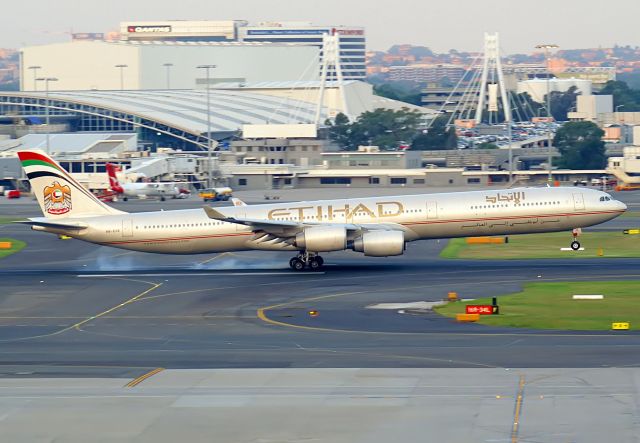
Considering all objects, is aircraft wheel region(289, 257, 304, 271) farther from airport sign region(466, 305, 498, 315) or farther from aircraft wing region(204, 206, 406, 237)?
airport sign region(466, 305, 498, 315)

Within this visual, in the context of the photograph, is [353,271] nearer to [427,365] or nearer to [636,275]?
[636,275]

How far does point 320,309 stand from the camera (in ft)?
156

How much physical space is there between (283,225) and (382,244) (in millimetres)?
5389

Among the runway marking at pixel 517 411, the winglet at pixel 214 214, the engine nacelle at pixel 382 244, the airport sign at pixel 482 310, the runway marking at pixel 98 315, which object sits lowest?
the runway marking at pixel 98 315

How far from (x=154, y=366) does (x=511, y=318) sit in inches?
577

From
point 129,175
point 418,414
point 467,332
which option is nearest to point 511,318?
point 467,332

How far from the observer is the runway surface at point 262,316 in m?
36.6

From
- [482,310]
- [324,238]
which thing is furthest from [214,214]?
[482,310]

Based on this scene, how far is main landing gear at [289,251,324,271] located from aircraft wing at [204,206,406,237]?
1.37 metres

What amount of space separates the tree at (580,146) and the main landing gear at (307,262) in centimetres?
10322

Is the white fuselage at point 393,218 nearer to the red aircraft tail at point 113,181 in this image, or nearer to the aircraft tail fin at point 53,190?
the aircraft tail fin at point 53,190

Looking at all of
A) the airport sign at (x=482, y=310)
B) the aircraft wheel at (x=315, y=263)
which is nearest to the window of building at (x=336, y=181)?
the aircraft wheel at (x=315, y=263)

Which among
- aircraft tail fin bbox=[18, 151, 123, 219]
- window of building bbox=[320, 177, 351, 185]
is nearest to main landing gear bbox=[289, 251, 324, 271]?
aircraft tail fin bbox=[18, 151, 123, 219]

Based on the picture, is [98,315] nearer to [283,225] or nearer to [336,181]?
[283,225]
